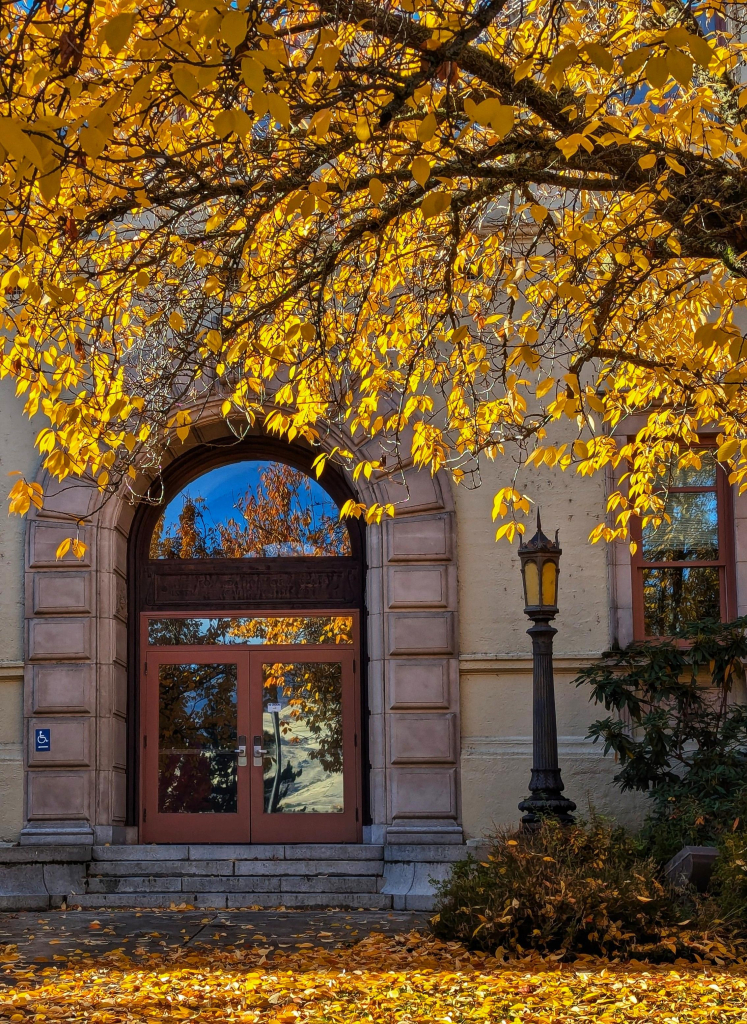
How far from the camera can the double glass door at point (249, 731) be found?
13.8 m

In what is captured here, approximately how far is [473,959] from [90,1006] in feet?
8.92

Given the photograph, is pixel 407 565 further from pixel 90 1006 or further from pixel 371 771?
pixel 90 1006

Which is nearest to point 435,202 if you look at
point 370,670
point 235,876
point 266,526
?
point 370,670

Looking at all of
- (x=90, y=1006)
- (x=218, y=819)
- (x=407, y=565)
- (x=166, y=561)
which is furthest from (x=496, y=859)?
(x=166, y=561)

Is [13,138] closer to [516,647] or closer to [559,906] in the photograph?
[559,906]

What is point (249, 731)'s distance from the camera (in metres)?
13.9

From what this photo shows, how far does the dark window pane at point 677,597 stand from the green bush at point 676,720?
23.1 inches

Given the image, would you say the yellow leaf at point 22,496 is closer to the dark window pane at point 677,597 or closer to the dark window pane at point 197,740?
the dark window pane at point 197,740

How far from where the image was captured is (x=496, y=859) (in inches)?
363

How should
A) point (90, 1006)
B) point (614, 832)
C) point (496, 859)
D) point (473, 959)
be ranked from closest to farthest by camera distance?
point (90, 1006), point (473, 959), point (496, 859), point (614, 832)

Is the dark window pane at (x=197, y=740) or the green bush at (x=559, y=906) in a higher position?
the dark window pane at (x=197, y=740)

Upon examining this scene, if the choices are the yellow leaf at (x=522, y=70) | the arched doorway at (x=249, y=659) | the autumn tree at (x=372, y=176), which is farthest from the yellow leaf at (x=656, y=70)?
the arched doorway at (x=249, y=659)

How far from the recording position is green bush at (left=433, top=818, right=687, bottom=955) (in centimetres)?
829

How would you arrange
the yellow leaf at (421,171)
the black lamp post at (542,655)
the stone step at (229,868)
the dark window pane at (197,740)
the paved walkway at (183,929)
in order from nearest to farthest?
the yellow leaf at (421,171), the paved walkway at (183,929), the black lamp post at (542,655), the stone step at (229,868), the dark window pane at (197,740)
